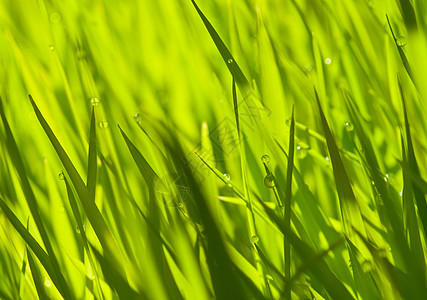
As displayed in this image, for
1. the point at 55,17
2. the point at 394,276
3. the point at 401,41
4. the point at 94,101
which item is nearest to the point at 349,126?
the point at 401,41

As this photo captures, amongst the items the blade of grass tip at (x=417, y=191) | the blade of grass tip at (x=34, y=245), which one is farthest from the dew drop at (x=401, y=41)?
the blade of grass tip at (x=34, y=245)

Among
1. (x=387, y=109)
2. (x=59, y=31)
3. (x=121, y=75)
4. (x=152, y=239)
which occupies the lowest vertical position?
(x=152, y=239)

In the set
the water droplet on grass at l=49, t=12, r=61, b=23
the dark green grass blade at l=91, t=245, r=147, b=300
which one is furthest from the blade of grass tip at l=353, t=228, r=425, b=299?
the water droplet on grass at l=49, t=12, r=61, b=23

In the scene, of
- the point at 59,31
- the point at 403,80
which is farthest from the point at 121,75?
the point at 403,80

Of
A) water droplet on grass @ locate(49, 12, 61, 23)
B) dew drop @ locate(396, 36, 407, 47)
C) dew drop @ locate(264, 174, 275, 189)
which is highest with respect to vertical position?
water droplet on grass @ locate(49, 12, 61, 23)

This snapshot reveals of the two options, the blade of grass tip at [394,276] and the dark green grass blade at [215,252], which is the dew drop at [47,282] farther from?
the blade of grass tip at [394,276]

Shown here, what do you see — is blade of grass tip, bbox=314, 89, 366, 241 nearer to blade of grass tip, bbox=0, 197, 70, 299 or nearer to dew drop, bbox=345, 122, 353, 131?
dew drop, bbox=345, 122, 353, 131

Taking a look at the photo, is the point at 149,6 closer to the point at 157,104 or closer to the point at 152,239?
the point at 157,104
